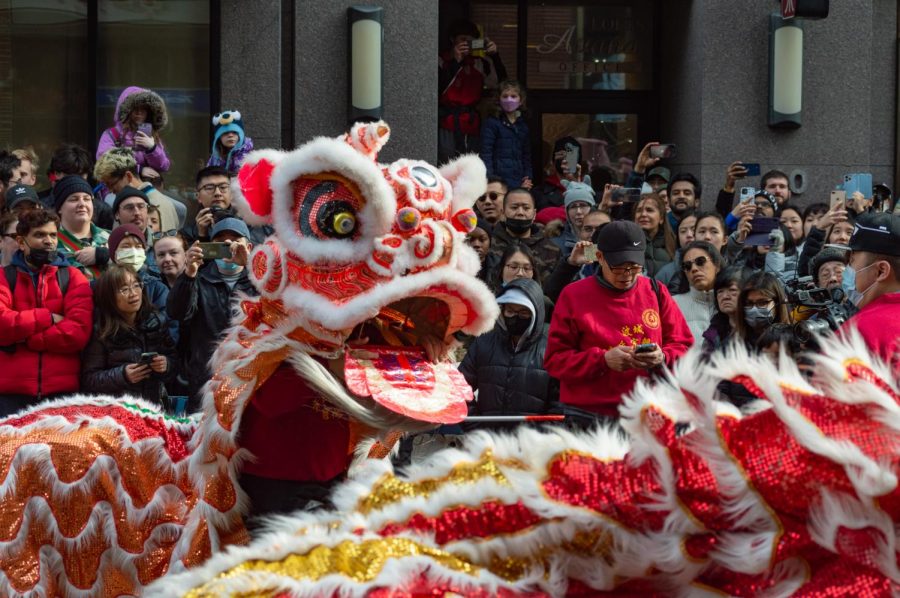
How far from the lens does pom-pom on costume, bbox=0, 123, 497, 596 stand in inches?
138

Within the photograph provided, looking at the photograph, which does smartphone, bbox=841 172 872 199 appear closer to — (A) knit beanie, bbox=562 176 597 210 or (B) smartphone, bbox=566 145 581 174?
(A) knit beanie, bbox=562 176 597 210

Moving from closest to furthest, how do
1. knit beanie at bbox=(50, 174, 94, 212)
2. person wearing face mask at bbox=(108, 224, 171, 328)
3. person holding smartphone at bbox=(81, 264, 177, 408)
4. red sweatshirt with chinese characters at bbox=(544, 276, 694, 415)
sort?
red sweatshirt with chinese characters at bbox=(544, 276, 694, 415)
person holding smartphone at bbox=(81, 264, 177, 408)
person wearing face mask at bbox=(108, 224, 171, 328)
knit beanie at bbox=(50, 174, 94, 212)

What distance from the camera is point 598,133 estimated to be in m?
13.6

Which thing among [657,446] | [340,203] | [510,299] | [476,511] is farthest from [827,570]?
[510,299]

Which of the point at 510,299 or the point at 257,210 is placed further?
the point at 510,299

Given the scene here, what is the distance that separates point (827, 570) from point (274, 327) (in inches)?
93.2

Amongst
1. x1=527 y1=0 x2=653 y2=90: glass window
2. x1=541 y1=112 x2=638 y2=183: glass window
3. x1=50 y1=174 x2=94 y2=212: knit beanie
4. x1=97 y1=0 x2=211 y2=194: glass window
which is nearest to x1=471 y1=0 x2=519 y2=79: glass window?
x1=527 y1=0 x2=653 y2=90: glass window

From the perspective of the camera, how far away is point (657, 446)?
1.62 metres

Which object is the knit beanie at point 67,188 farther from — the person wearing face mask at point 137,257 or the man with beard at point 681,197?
the man with beard at point 681,197

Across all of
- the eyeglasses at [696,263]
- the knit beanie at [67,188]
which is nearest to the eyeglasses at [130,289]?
the knit beanie at [67,188]

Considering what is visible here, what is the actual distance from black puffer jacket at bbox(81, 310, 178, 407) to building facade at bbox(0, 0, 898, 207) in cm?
466

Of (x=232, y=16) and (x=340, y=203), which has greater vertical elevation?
(x=232, y=16)

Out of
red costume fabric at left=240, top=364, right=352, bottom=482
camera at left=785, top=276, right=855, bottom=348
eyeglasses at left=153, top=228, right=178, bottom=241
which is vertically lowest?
red costume fabric at left=240, top=364, right=352, bottom=482

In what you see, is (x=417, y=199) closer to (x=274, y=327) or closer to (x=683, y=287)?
(x=274, y=327)
